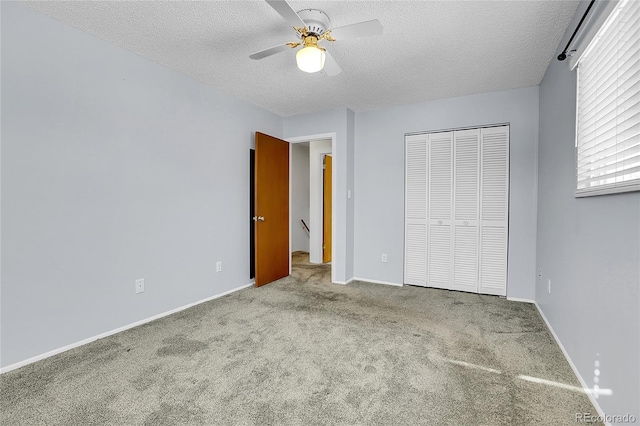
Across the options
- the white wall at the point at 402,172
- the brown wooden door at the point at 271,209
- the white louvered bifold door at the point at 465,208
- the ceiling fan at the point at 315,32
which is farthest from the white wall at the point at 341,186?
the ceiling fan at the point at 315,32

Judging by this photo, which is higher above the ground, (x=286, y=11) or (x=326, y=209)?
(x=286, y=11)

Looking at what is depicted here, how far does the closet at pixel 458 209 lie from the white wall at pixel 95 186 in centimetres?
255

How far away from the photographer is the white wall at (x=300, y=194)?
22.0 feet

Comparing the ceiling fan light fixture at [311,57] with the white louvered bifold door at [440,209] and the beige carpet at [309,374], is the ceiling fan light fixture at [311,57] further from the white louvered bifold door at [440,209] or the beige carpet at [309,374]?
the white louvered bifold door at [440,209]

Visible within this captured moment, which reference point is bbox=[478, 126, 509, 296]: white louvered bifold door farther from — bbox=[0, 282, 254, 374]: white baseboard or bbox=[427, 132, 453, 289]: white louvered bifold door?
bbox=[0, 282, 254, 374]: white baseboard

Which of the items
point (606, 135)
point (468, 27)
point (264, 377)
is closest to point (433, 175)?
point (468, 27)

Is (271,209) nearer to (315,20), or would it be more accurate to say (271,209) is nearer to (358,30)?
(315,20)

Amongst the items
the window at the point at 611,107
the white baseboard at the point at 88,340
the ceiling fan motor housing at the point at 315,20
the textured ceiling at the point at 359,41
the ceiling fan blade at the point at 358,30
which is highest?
the textured ceiling at the point at 359,41

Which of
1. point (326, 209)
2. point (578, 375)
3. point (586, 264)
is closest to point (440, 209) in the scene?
point (586, 264)

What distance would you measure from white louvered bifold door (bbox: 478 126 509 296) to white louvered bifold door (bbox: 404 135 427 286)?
2.20ft

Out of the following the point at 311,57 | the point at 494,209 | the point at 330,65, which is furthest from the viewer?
the point at 494,209

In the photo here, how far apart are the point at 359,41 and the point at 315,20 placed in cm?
50

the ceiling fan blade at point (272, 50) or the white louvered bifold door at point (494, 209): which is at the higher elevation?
the ceiling fan blade at point (272, 50)

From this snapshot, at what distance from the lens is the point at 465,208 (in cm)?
365
